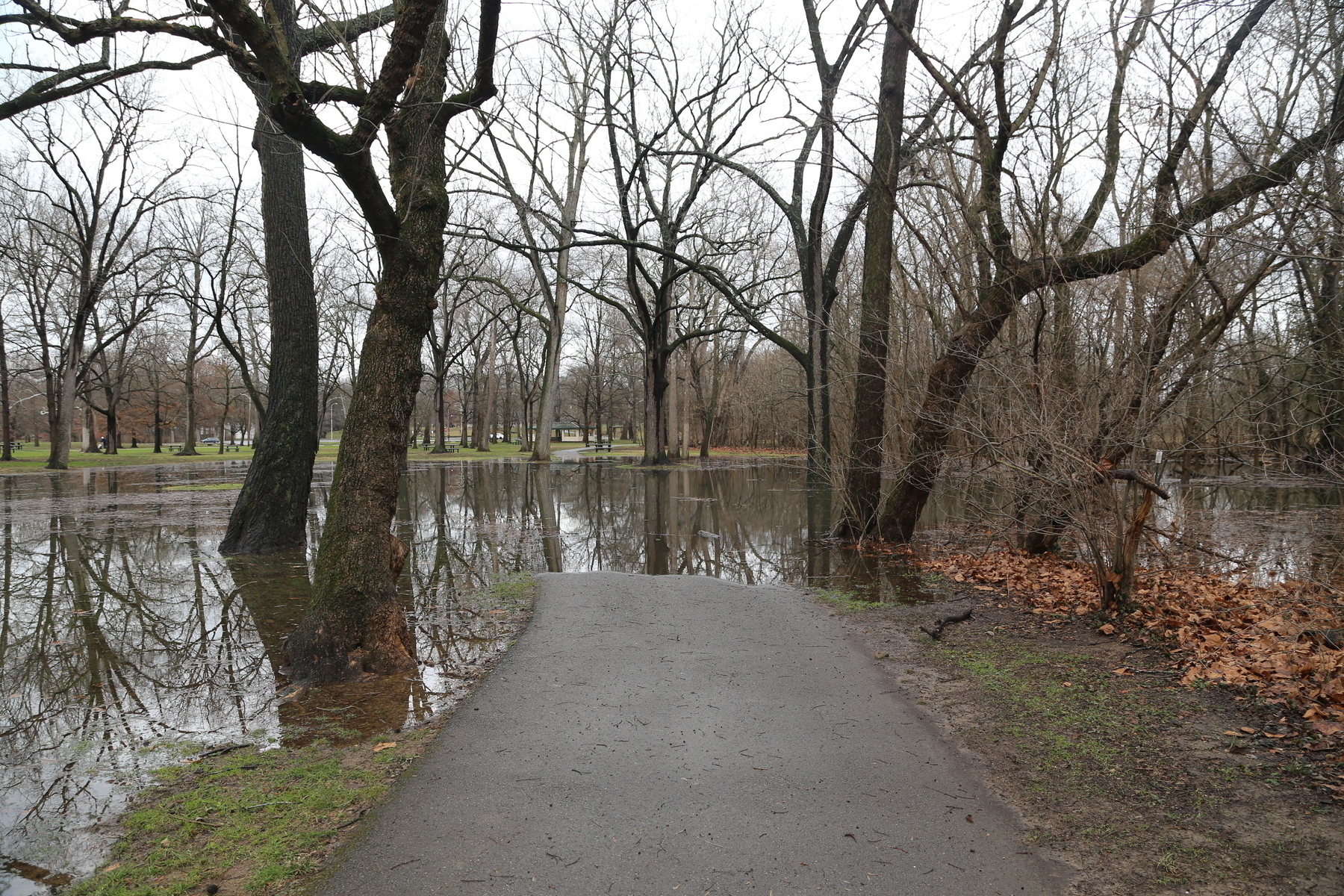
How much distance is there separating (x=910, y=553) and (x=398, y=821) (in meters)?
8.68

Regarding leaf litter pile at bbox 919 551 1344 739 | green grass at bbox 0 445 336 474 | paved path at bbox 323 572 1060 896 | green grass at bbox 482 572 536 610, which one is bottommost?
paved path at bbox 323 572 1060 896

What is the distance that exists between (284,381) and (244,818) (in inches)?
329

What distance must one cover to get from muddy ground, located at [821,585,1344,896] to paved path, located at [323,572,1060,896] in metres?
0.26

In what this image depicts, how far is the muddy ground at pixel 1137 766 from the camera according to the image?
9.57 ft

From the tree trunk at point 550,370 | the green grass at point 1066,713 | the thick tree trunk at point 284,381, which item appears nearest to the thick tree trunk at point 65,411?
the tree trunk at point 550,370

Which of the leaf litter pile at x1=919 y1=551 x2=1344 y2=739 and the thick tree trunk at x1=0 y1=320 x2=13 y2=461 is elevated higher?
the thick tree trunk at x1=0 y1=320 x2=13 y2=461

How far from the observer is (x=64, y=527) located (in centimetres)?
1333

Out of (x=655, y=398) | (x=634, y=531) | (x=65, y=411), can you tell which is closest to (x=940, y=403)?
(x=634, y=531)

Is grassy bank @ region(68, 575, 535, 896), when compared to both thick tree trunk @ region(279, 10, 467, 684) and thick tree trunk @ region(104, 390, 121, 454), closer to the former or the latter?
thick tree trunk @ region(279, 10, 467, 684)

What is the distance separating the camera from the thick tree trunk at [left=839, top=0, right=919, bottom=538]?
10.8 metres

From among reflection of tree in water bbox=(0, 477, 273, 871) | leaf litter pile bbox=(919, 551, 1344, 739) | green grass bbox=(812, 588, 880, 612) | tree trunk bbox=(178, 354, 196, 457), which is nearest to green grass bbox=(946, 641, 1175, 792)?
leaf litter pile bbox=(919, 551, 1344, 739)

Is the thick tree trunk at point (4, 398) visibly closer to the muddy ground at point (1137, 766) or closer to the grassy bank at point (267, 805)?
the grassy bank at point (267, 805)

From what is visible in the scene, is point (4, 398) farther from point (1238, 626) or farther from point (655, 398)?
point (1238, 626)

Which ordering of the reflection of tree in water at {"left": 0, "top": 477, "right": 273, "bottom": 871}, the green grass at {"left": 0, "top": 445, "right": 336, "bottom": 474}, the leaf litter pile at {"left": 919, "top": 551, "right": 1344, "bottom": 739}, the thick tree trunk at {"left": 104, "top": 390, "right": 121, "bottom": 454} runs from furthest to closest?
the thick tree trunk at {"left": 104, "top": 390, "right": 121, "bottom": 454}
the green grass at {"left": 0, "top": 445, "right": 336, "bottom": 474}
the leaf litter pile at {"left": 919, "top": 551, "right": 1344, "bottom": 739}
the reflection of tree in water at {"left": 0, "top": 477, "right": 273, "bottom": 871}
